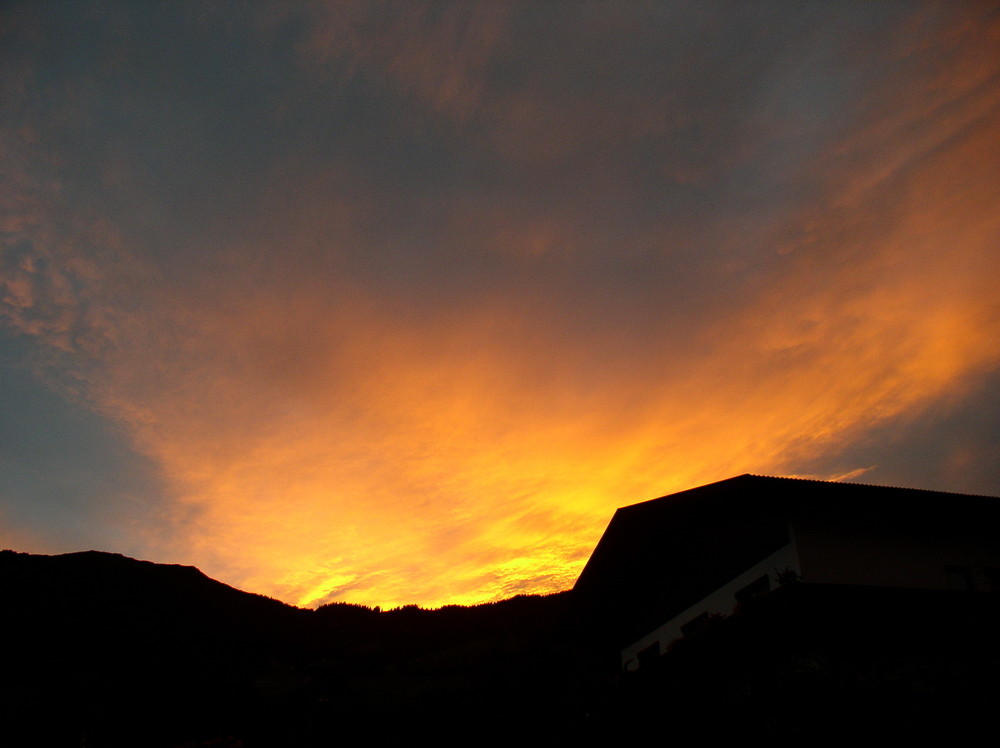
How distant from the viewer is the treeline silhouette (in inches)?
362

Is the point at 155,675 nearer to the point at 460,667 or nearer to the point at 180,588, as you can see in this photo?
the point at 180,588

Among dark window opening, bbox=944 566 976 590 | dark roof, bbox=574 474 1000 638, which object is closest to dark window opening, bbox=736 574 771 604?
dark roof, bbox=574 474 1000 638

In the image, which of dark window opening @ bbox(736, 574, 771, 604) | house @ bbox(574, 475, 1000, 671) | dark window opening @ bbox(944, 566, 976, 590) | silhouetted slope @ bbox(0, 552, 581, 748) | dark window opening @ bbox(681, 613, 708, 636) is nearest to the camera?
house @ bbox(574, 475, 1000, 671)

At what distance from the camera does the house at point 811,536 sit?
12.4 meters

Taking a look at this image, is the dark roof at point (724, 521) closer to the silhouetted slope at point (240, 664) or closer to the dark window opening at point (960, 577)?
the dark window opening at point (960, 577)

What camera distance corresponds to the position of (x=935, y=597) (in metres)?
9.71

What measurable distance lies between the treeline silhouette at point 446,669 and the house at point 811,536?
1364 mm

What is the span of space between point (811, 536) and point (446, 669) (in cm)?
2079

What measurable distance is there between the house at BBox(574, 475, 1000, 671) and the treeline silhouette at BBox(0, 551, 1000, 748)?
1.36m

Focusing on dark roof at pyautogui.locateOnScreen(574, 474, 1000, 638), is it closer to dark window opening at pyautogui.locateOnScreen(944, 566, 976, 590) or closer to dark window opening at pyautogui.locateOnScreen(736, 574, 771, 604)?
dark window opening at pyautogui.locateOnScreen(736, 574, 771, 604)

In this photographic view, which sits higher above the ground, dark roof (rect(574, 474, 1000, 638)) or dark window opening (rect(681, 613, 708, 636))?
dark roof (rect(574, 474, 1000, 638))

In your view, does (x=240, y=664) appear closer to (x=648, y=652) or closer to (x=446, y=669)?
(x=446, y=669)

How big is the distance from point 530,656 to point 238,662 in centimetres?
1840

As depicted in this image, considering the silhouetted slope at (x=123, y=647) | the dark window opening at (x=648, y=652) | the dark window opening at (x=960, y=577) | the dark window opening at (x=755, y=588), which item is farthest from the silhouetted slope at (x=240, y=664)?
the dark window opening at (x=960, y=577)
